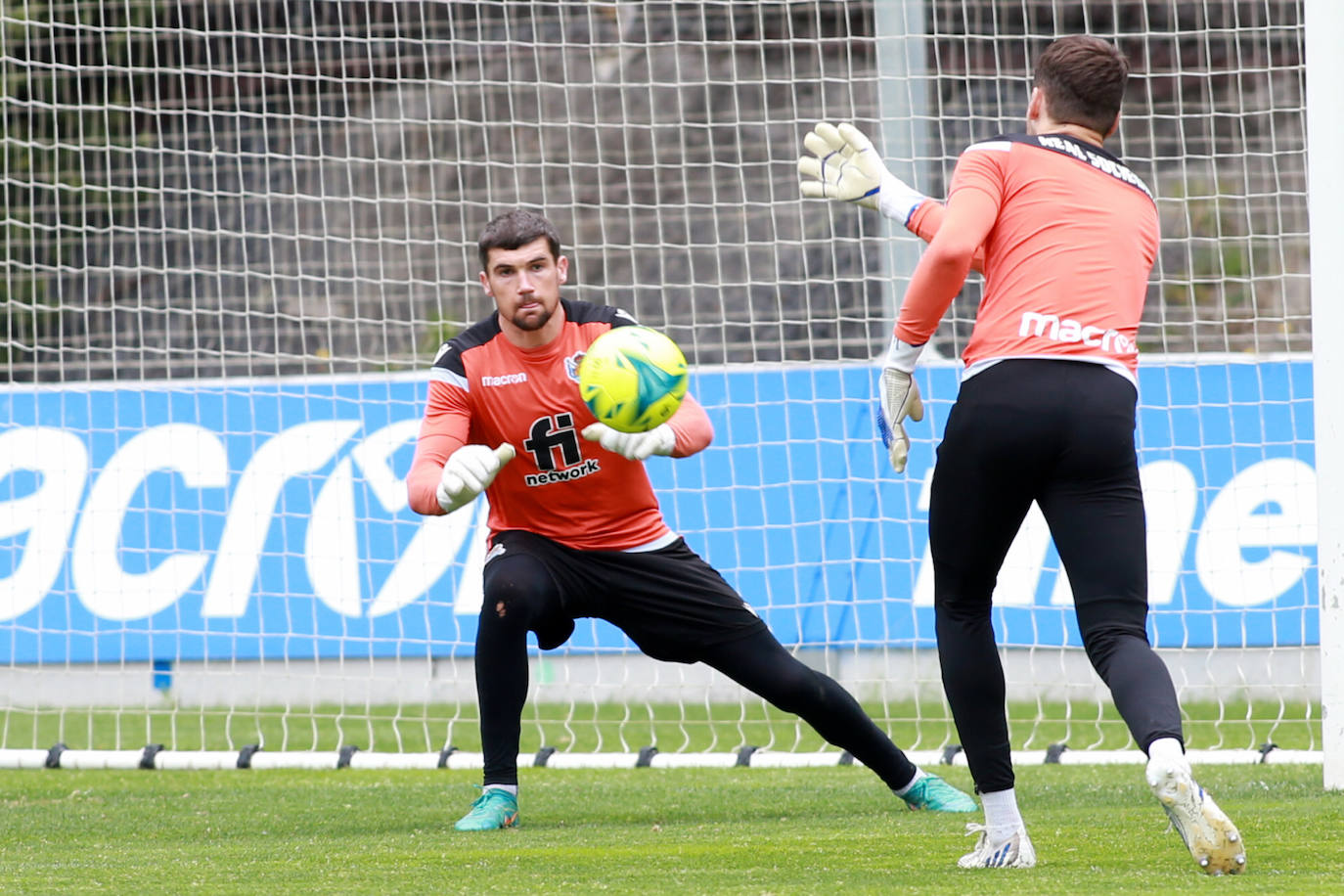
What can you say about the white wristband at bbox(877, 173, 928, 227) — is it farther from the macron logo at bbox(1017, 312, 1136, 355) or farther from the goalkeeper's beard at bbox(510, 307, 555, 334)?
the goalkeeper's beard at bbox(510, 307, 555, 334)

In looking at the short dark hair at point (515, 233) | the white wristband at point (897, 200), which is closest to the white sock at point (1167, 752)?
the white wristband at point (897, 200)

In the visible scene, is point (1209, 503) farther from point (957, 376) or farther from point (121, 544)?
point (121, 544)

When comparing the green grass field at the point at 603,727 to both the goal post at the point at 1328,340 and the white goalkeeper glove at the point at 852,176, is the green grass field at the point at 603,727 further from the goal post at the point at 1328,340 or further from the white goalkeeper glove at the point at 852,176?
the white goalkeeper glove at the point at 852,176

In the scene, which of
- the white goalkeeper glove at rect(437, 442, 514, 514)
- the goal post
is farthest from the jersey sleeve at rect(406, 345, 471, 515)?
the goal post

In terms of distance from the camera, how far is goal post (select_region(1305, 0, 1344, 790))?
505cm

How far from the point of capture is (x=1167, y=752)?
3158 millimetres

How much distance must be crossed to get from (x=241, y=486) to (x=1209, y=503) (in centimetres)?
448

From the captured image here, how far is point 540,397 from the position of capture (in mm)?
4957

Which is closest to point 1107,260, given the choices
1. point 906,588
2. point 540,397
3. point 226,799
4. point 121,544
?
point 540,397

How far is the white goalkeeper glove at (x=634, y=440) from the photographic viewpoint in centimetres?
423

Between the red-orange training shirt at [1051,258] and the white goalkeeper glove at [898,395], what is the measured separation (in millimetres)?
92

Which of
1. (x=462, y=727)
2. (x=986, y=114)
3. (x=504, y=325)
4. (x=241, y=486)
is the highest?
(x=986, y=114)

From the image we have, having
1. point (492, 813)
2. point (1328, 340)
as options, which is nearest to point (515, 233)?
point (492, 813)

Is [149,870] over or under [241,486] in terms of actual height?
under
